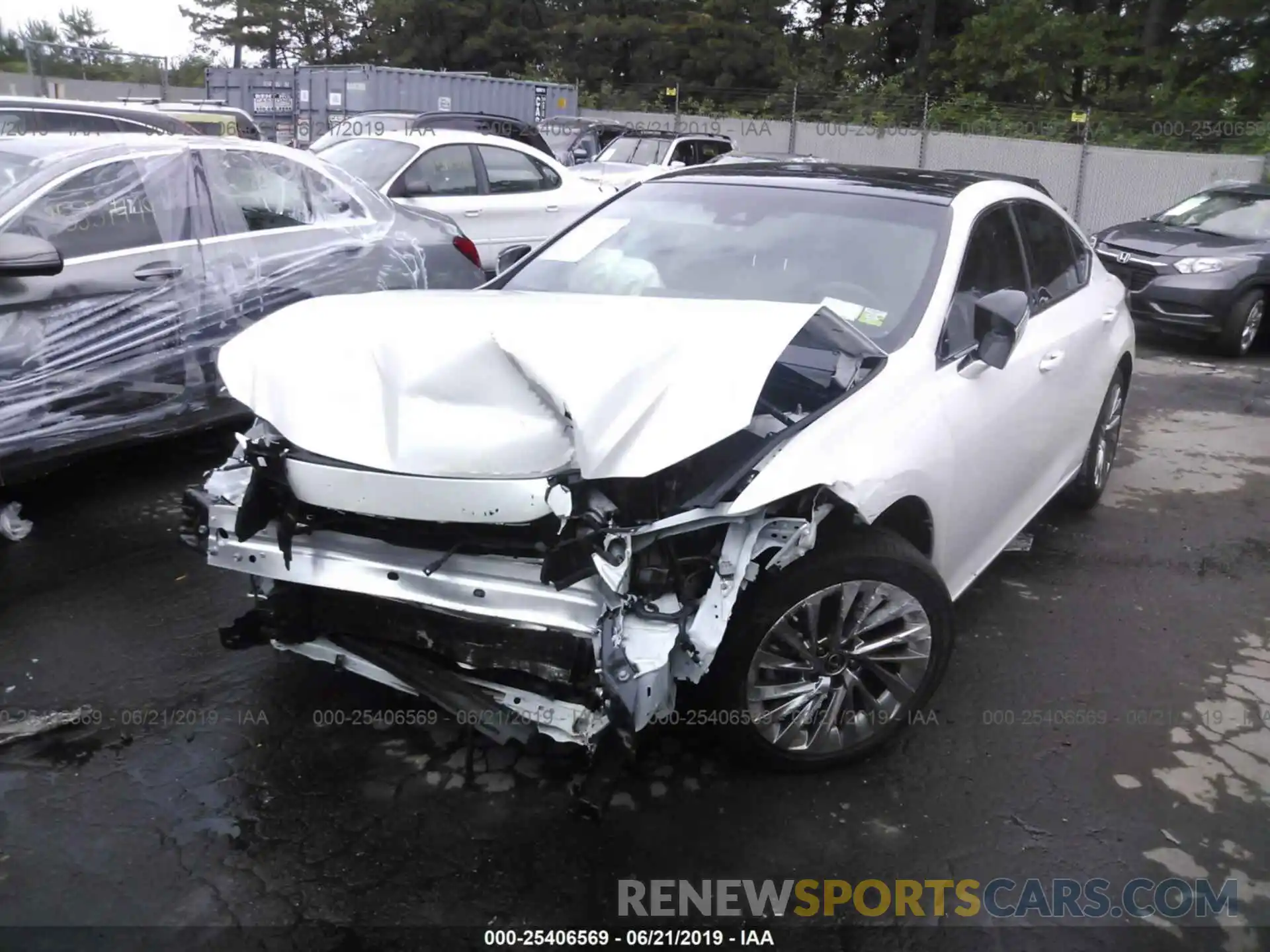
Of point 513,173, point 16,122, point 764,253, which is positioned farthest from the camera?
point 513,173

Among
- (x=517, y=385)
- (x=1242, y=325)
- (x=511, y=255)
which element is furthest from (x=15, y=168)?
(x=1242, y=325)

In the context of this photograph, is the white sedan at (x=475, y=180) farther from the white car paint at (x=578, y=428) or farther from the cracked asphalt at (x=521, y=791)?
the white car paint at (x=578, y=428)

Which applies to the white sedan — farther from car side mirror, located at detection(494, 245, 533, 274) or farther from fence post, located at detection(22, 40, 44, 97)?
fence post, located at detection(22, 40, 44, 97)

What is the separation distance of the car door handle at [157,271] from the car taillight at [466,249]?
204 cm

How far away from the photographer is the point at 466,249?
22.6ft

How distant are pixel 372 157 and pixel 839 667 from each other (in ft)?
26.7

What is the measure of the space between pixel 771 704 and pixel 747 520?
2.09ft

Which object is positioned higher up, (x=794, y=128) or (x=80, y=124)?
(x=794, y=128)

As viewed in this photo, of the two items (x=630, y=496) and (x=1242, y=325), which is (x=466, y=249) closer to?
(x=630, y=496)

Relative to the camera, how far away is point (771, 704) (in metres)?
3.07

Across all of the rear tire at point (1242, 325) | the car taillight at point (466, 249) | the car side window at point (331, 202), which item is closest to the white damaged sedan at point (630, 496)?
the car side window at point (331, 202)

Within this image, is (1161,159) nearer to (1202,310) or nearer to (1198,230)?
(1198,230)

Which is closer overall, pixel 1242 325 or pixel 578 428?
pixel 578 428

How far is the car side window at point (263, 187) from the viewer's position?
5500 mm
